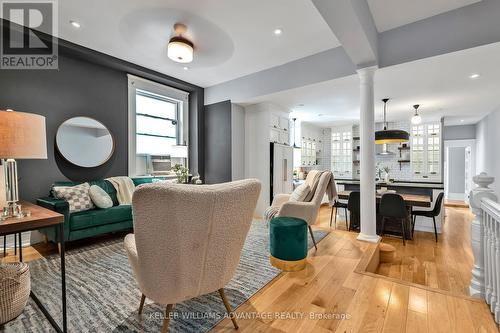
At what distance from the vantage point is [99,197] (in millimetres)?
3209

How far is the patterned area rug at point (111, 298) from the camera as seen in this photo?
5.08ft

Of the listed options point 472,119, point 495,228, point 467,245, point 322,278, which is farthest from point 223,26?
point 472,119

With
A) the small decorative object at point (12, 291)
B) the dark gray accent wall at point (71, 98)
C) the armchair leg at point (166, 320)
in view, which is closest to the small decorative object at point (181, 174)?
the dark gray accent wall at point (71, 98)

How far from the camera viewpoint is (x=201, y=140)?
17.2ft

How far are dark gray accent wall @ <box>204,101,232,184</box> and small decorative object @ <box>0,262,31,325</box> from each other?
3472 mm

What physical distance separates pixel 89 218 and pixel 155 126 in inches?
92.0

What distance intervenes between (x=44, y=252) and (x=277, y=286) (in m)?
2.90

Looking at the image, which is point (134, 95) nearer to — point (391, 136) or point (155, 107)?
point (155, 107)

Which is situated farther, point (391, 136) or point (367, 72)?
point (391, 136)

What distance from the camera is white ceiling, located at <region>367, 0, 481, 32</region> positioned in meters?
2.51

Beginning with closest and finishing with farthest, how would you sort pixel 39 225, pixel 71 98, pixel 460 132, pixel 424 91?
pixel 39 225 → pixel 71 98 → pixel 424 91 → pixel 460 132

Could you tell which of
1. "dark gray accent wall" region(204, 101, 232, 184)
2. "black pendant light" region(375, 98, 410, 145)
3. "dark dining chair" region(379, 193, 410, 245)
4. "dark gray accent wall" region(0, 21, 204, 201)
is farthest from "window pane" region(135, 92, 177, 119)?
"dark dining chair" region(379, 193, 410, 245)

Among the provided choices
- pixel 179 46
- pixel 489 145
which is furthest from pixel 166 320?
pixel 489 145

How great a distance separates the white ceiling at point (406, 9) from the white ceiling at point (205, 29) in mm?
579
